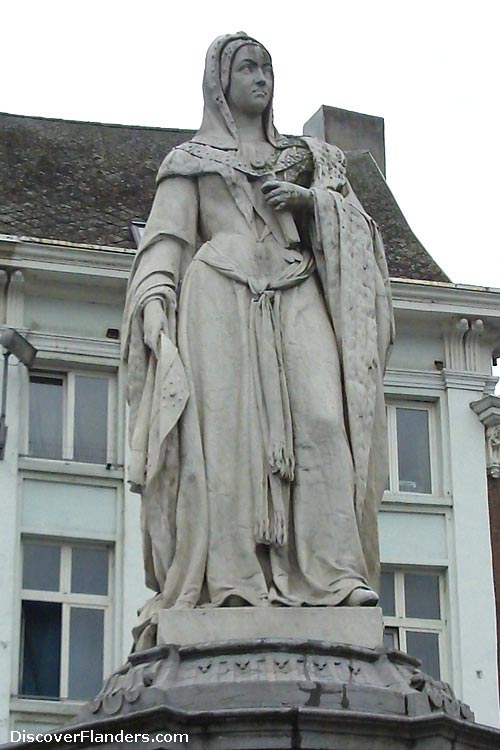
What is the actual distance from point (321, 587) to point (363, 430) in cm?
100

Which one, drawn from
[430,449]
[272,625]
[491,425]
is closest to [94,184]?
[430,449]

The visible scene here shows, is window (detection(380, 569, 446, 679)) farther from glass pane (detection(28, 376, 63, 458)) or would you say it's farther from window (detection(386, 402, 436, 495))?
glass pane (detection(28, 376, 63, 458))

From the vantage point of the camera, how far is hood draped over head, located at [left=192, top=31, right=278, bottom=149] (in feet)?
41.2

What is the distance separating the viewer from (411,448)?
3272 cm

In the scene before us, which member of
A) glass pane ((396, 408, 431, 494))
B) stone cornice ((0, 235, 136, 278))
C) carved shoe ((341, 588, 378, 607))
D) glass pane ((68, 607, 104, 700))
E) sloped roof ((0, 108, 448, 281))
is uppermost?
sloped roof ((0, 108, 448, 281))

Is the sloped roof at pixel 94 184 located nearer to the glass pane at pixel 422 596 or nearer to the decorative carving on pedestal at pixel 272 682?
the glass pane at pixel 422 596

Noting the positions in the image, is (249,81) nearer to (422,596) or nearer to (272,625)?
(272,625)

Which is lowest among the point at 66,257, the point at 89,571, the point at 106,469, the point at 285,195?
the point at 89,571

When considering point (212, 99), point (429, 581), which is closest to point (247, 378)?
point (212, 99)

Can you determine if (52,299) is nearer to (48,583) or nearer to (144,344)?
(48,583)

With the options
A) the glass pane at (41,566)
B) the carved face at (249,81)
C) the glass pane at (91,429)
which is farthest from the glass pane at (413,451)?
the carved face at (249,81)

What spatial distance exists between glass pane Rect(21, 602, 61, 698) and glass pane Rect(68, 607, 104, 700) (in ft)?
0.69

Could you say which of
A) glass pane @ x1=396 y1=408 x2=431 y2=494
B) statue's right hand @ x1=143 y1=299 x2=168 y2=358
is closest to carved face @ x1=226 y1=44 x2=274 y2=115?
statue's right hand @ x1=143 y1=299 x2=168 y2=358

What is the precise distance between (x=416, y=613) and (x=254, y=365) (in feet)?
66.6
